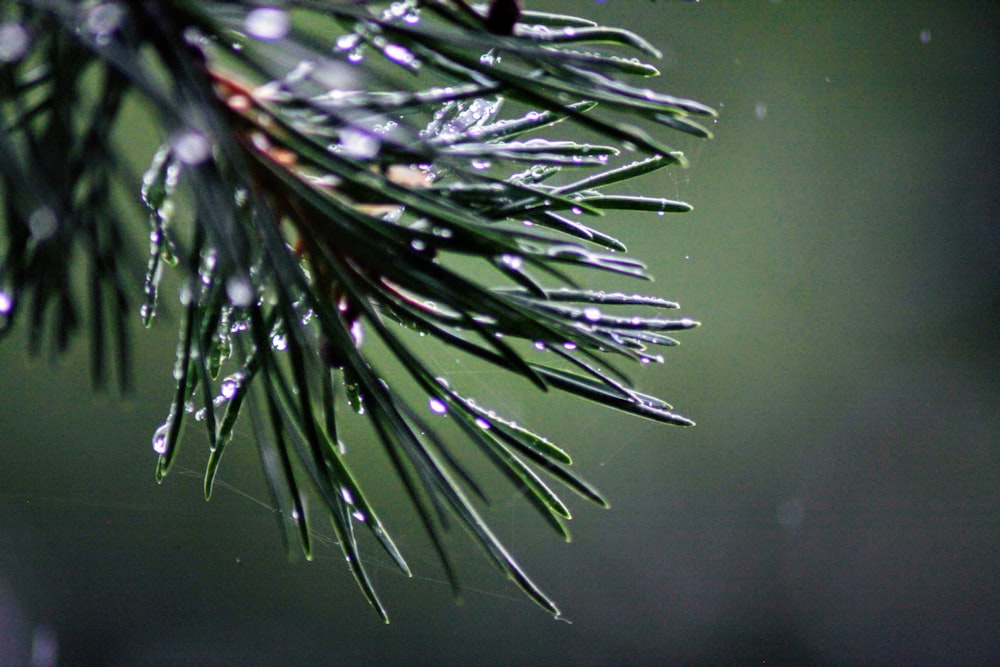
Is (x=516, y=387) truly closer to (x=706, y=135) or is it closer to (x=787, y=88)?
(x=787, y=88)

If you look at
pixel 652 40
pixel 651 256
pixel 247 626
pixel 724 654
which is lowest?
pixel 247 626

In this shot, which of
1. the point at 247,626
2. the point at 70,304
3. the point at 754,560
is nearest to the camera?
the point at 70,304

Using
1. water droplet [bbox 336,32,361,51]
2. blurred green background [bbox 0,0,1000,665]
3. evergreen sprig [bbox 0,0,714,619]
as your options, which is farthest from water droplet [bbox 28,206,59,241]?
blurred green background [bbox 0,0,1000,665]

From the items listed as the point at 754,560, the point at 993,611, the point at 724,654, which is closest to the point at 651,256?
the point at 754,560

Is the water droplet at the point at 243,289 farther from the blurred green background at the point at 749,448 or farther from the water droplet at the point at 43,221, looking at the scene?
the blurred green background at the point at 749,448

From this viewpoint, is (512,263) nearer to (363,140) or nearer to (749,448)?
(363,140)

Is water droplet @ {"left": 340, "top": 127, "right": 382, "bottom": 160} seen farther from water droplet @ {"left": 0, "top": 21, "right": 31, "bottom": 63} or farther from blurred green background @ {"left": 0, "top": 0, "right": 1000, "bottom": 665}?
blurred green background @ {"left": 0, "top": 0, "right": 1000, "bottom": 665}

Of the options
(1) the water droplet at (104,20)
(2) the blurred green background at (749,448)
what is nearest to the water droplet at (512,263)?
(1) the water droplet at (104,20)
